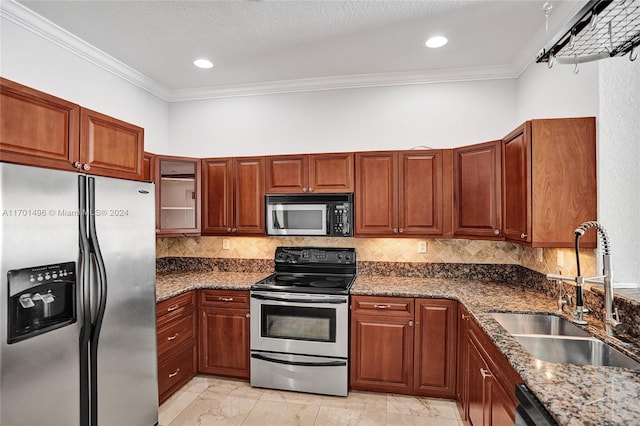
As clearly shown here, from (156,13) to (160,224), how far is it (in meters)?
1.70

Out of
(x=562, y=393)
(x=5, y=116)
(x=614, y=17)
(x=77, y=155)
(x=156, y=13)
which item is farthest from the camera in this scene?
(x=156, y=13)

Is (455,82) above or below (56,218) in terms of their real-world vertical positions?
above

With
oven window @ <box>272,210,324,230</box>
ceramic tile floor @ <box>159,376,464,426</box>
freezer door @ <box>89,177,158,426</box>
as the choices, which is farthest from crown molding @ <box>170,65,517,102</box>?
ceramic tile floor @ <box>159,376,464,426</box>

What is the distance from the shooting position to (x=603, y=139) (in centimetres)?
206

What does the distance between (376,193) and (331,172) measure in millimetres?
454

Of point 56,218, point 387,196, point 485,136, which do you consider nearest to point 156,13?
point 56,218

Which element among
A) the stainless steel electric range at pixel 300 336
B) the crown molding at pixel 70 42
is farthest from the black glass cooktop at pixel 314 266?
the crown molding at pixel 70 42

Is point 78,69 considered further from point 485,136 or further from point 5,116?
point 485,136

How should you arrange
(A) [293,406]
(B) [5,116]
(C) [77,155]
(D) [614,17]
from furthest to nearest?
(A) [293,406]
(C) [77,155]
(B) [5,116]
(D) [614,17]

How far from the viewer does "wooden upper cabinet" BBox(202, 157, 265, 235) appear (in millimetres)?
3302

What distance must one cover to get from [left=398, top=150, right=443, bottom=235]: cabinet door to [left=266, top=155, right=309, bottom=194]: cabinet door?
34.7 inches

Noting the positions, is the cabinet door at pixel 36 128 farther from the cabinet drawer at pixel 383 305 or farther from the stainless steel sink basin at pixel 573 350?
the stainless steel sink basin at pixel 573 350

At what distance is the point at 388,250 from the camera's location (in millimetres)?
3377

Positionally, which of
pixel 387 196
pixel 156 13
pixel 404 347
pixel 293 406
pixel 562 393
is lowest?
pixel 293 406
